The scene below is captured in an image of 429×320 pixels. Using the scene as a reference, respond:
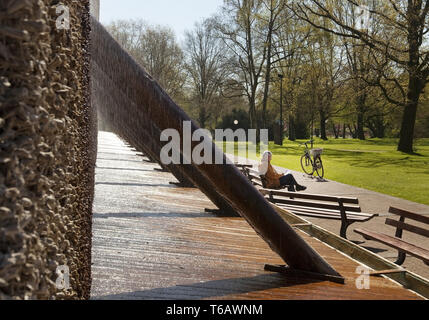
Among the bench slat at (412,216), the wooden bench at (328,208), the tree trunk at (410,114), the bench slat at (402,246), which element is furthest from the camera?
the tree trunk at (410,114)

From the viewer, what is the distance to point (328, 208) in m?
8.14

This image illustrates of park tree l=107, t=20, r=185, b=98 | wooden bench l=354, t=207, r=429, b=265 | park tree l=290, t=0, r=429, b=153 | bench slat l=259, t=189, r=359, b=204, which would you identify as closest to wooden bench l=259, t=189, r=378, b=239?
bench slat l=259, t=189, r=359, b=204

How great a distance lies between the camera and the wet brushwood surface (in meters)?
1.00

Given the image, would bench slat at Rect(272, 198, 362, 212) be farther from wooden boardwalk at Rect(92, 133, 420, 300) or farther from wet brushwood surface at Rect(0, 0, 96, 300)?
wet brushwood surface at Rect(0, 0, 96, 300)

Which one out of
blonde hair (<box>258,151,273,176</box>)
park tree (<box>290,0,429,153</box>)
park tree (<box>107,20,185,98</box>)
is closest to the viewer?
blonde hair (<box>258,151,273,176</box>)

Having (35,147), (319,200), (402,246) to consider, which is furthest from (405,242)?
(35,147)

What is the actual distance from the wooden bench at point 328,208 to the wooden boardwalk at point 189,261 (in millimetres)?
3058

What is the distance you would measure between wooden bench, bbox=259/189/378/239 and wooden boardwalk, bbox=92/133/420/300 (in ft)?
10.0

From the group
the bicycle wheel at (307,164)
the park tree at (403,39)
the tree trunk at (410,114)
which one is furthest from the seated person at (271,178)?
the tree trunk at (410,114)

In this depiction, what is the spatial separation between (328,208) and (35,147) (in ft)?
24.5

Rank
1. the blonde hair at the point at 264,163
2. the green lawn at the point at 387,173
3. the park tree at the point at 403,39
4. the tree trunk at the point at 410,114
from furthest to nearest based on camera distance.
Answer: the tree trunk at the point at 410,114 → the park tree at the point at 403,39 → the green lawn at the point at 387,173 → the blonde hair at the point at 264,163

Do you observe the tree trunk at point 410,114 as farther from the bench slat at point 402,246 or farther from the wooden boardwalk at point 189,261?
the wooden boardwalk at point 189,261

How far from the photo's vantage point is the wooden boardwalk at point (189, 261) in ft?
9.65

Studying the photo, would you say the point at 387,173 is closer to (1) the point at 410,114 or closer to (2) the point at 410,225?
(1) the point at 410,114
